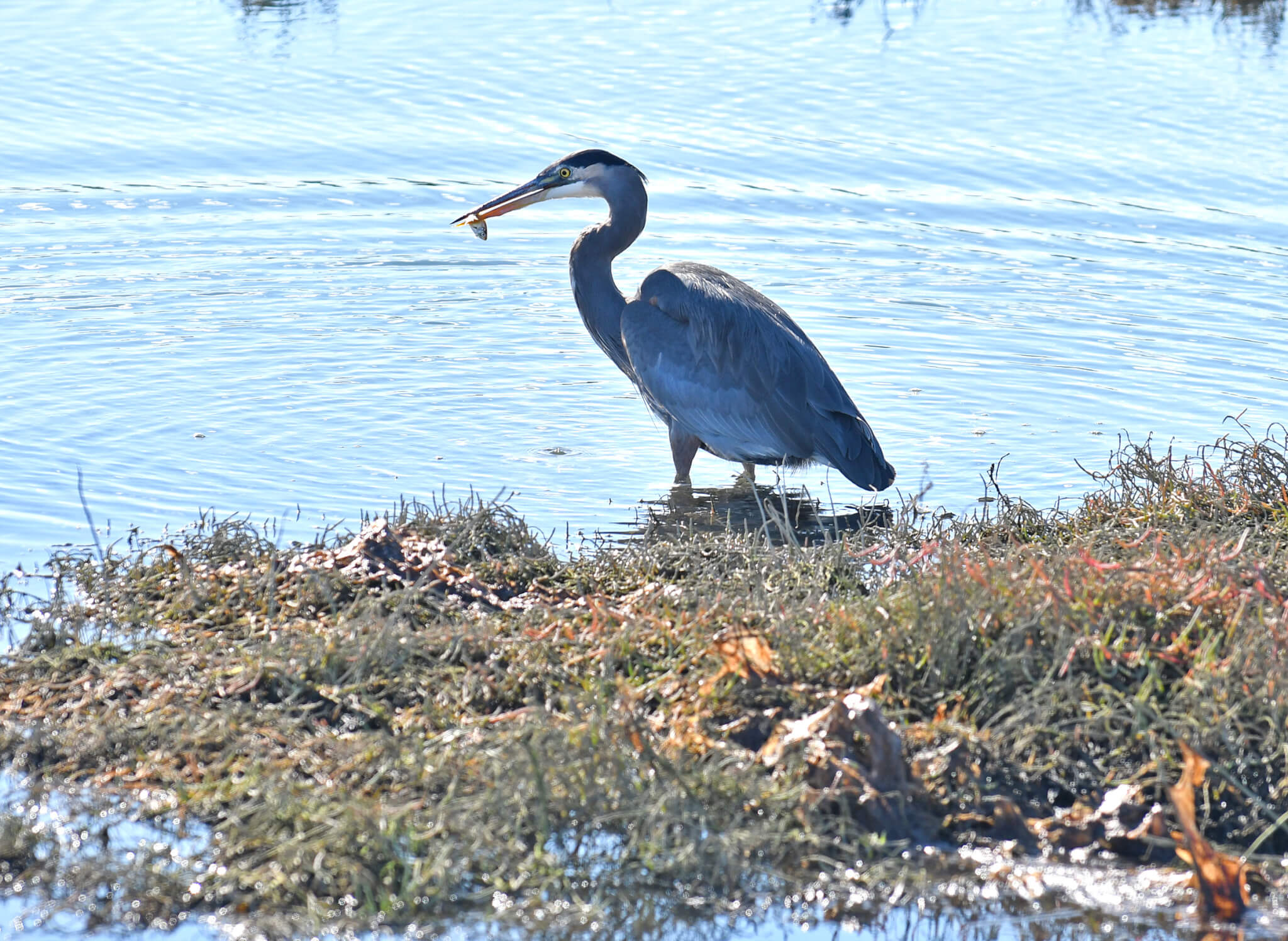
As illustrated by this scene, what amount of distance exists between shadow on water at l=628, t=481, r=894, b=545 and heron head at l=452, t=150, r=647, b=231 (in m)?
1.73

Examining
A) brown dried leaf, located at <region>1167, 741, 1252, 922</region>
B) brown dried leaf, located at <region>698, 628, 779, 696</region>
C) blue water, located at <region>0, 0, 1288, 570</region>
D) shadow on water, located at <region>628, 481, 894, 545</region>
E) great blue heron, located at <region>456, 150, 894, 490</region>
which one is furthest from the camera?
blue water, located at <region>0, 0, 1288, 570</region>

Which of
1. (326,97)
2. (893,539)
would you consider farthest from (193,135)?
(893,539)

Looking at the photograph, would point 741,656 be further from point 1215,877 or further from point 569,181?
point 569,181

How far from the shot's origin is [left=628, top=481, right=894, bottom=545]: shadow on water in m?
6.73

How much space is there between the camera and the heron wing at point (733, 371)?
7.45m

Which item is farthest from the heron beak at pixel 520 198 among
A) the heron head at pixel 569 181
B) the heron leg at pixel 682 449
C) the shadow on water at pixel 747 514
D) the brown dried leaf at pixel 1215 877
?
the brown dried leaf at pixel 1215 877

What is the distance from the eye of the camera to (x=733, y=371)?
25.2ft

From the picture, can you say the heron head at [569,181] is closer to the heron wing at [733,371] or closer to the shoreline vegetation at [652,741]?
the heron wing at [733,371]

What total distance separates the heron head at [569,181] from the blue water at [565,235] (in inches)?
35.4

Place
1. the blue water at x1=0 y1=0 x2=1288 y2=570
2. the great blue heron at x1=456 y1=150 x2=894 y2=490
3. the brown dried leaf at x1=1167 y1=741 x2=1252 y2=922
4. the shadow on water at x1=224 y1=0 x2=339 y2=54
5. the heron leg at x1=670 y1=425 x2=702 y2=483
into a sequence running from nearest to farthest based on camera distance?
the brown dried leaf at x1=1167 y1=741 x2=1252 y2=922
the great blue heron at x1=456 y1=150 x2=894 y2=490
the blue water at x1=0 y1=0 x2=1288 y2=570
the heron leg at x1=670 y1=425 x2=702 y2=483
the shadow on water at x1=224 y1=0 x2=339 y2=54

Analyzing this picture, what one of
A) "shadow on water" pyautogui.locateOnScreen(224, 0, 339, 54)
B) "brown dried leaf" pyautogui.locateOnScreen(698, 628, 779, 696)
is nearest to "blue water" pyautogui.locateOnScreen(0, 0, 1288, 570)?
"shadow on water" pyautogui.locateOnScreen(224, 0, 339, 54)

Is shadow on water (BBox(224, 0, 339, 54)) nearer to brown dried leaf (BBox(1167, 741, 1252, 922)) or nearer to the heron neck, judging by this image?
the heron neck

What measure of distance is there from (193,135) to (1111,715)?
952 centimetres

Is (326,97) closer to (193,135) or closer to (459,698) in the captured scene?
(193,135)
